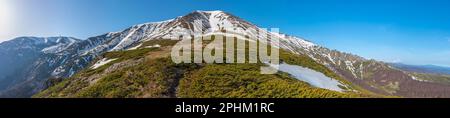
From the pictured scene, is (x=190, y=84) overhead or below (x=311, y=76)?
overhead

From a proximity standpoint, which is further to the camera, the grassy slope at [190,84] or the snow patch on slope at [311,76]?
the snow patch on slope at [311,76]

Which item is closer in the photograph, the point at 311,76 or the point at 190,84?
the point at 190,84

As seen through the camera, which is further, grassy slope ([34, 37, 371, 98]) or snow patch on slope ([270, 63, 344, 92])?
snow patch on slope ([270, 63, 344, 92])

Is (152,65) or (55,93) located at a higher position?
(152,65)

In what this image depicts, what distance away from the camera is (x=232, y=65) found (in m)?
73.0
